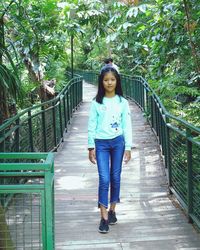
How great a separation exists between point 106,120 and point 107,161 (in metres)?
0.38

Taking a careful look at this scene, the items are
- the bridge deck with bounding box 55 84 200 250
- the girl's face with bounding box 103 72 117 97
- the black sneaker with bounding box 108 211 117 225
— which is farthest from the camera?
the black sneaker with bounding box 108 211 117 225

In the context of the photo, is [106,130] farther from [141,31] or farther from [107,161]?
[141,31]

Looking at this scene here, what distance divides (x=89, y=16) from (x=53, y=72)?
443 inches

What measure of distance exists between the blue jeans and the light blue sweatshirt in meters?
0.05

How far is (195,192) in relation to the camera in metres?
4.25

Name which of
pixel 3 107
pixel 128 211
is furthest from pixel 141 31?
pixel 128 211

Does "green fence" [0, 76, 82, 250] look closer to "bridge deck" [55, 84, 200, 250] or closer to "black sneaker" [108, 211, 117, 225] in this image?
"bridge deck" [55, 84, 200, 250]

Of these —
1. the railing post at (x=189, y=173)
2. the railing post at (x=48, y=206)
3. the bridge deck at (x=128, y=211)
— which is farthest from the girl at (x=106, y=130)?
the railing post at (x=48, y=206)

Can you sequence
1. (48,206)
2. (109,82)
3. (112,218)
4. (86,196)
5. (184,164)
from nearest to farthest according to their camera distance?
1. (48,206)
2. (109,82)
3. (112,218)
4. (184,164)
5. (86,196)

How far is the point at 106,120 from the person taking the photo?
4102 mm

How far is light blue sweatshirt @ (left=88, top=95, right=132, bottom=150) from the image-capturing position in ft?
13.4

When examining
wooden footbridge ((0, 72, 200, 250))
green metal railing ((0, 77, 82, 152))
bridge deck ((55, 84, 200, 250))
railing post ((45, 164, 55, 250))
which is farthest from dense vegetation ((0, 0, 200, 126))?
railing post ((45, 164, 55, 250))

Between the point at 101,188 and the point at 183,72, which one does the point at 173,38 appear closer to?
the point at 183,72

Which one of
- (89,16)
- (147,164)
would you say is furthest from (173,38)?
(147,164)
